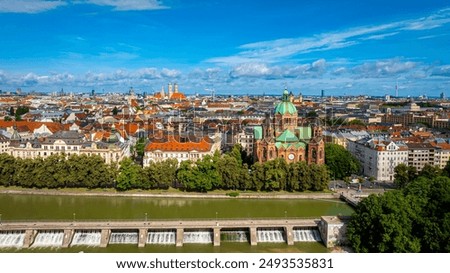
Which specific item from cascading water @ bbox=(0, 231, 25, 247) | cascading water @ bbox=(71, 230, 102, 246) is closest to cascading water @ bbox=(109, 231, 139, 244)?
cascading water @ bbox=(71, 230, 102, 246)

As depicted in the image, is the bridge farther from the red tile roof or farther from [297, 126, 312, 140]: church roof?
[297, 126, 312, 140]: church roof

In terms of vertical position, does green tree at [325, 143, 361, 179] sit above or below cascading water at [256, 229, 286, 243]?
above

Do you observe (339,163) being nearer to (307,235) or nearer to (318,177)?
(318,177)

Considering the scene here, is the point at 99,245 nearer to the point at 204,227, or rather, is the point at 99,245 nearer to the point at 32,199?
the point at 204,227

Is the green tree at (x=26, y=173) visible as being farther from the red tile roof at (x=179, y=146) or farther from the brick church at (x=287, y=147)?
the brick church at (x=287, y=147)

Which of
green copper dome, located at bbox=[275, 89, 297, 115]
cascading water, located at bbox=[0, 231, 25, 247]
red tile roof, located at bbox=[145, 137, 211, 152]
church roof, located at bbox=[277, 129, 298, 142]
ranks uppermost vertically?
green copper dome, located at bbox=[275, 89, 297, 115]
